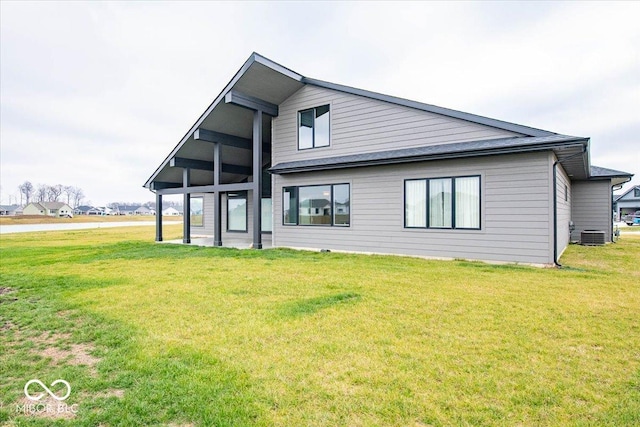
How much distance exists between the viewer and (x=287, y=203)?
12.4 meters

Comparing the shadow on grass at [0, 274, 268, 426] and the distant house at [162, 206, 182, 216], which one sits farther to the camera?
the distant house at [162, 206, 182, 216]

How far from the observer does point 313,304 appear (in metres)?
4.78

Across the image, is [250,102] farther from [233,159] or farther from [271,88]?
[233,159]

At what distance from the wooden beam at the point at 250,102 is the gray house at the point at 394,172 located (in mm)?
35

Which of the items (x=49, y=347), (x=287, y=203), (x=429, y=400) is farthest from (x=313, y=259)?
(x=429, y=400)

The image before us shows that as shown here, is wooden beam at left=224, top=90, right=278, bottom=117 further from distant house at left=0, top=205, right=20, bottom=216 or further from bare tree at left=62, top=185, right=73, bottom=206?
bare tree at left=62, top=185, right=73, bottom=206

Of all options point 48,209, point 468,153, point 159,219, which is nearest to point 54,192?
point 48,209

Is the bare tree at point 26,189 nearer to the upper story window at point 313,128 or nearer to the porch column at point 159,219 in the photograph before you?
the porch column at point 159,219

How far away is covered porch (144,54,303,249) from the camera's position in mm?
11367

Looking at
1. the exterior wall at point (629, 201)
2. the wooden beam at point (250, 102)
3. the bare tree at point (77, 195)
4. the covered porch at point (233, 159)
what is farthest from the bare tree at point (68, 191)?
the exterior wall at point (629, 201)

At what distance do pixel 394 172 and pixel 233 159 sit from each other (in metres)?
8.67

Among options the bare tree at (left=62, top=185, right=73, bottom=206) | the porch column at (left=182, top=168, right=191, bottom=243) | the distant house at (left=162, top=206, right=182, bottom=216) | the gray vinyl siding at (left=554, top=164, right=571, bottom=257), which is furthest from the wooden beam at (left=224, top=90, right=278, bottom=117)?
the bare tree at (left=62, top=185, right=73, bottom=206)

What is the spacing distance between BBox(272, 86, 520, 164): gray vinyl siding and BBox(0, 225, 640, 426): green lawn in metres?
4.41

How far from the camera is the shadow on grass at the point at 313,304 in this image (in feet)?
14.5
